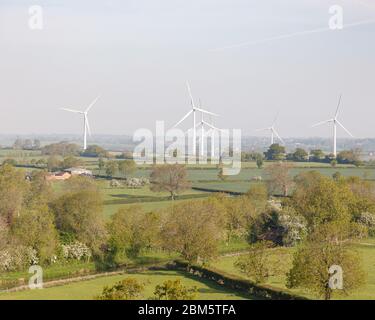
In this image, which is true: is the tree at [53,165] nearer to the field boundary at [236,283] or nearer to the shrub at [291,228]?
the shrub at [291,228]

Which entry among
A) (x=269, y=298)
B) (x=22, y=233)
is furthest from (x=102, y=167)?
(x=269, y=298)

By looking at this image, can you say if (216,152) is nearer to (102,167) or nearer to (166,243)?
(102,167)

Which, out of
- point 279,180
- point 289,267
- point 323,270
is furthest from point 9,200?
point 279,180

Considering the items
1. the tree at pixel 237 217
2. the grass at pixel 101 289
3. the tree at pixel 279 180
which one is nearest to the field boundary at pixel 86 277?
the grass at pixel 101 289

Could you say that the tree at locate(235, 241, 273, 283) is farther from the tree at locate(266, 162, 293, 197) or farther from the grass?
the tree at locate(266, 162, 293, 197)

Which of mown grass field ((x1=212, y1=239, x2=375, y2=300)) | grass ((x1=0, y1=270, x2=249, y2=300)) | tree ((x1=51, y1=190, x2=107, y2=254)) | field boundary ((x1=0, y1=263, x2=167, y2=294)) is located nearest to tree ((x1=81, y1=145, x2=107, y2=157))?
tree ((x1=51, y1=190, x2=107, y2=254))
